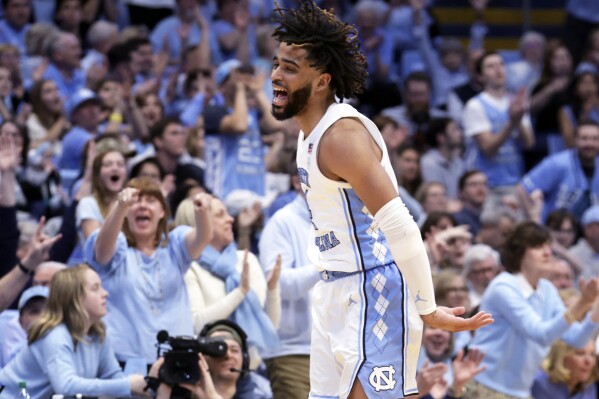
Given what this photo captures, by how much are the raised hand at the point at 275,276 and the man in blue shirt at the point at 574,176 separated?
185 inches

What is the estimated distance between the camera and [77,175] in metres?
9.29

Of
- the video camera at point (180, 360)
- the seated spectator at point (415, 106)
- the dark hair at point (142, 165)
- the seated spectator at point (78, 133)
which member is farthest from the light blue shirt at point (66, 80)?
the video camera at point (180, 360)

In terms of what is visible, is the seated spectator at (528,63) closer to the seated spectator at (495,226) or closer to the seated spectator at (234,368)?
the seated spectator at (495,226)

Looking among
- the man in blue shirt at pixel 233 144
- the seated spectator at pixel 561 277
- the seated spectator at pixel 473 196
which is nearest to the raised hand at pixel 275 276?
the man in blue shirt at pixel 233 144

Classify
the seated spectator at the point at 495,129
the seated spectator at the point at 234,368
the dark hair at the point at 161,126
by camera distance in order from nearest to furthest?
the seated spectator at the point at 234,368, the dark hair at the point at 161,126, the seated spectator at the point at 495,129

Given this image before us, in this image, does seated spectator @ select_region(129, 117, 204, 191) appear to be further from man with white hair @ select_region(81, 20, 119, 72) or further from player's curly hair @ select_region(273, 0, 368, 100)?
player's curly hair @ select_region(273, 0, 368, 100)

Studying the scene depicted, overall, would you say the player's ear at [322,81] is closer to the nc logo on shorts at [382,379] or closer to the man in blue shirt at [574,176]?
the nc logo on shorts at [382,379]

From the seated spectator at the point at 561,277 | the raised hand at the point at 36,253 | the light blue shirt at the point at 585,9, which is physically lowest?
the seated spectator at the point at 561,277

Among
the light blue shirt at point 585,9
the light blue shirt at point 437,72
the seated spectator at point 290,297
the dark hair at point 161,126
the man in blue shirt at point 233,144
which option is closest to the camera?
the seated spectator at point 290,297

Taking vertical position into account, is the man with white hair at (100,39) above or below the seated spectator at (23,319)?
above

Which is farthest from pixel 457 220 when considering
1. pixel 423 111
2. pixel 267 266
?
pixel 267 266

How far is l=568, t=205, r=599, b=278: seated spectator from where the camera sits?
401 inches

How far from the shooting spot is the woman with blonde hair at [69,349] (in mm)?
6191

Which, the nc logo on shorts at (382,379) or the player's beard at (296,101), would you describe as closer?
the nc logo on shorts at (382,379)
